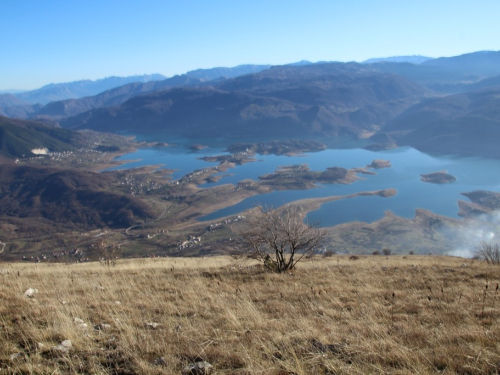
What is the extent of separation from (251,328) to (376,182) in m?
137

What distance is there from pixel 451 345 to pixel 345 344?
1.40m

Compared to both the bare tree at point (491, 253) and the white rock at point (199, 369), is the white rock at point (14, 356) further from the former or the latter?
the bare tree at point (491, 253)

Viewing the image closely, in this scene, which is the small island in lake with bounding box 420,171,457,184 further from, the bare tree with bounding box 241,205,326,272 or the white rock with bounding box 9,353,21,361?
the white rock with bounding box 9,353,21,361

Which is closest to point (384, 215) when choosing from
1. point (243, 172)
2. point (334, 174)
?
point (334, 174)

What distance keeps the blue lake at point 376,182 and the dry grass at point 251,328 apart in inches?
2036

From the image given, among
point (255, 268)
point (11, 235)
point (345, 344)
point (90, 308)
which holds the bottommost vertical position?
point (11, 235)

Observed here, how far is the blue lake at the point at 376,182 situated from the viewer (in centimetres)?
10206

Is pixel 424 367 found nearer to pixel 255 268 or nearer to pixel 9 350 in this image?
pixel 9 350

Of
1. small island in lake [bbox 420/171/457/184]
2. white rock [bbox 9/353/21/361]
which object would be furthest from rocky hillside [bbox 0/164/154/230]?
white rock [bbox 9/353/21/361]

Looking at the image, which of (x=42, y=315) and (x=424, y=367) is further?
(x=42, y=315)

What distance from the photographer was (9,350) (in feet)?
14.8

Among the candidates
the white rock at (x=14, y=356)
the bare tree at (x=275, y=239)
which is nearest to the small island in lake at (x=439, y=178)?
the bare tree at (x=275, y=239)

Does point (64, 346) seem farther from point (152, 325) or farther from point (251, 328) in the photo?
point (251, 328)

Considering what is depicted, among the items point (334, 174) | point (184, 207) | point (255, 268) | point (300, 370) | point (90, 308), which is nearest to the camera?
point (300, 370)
